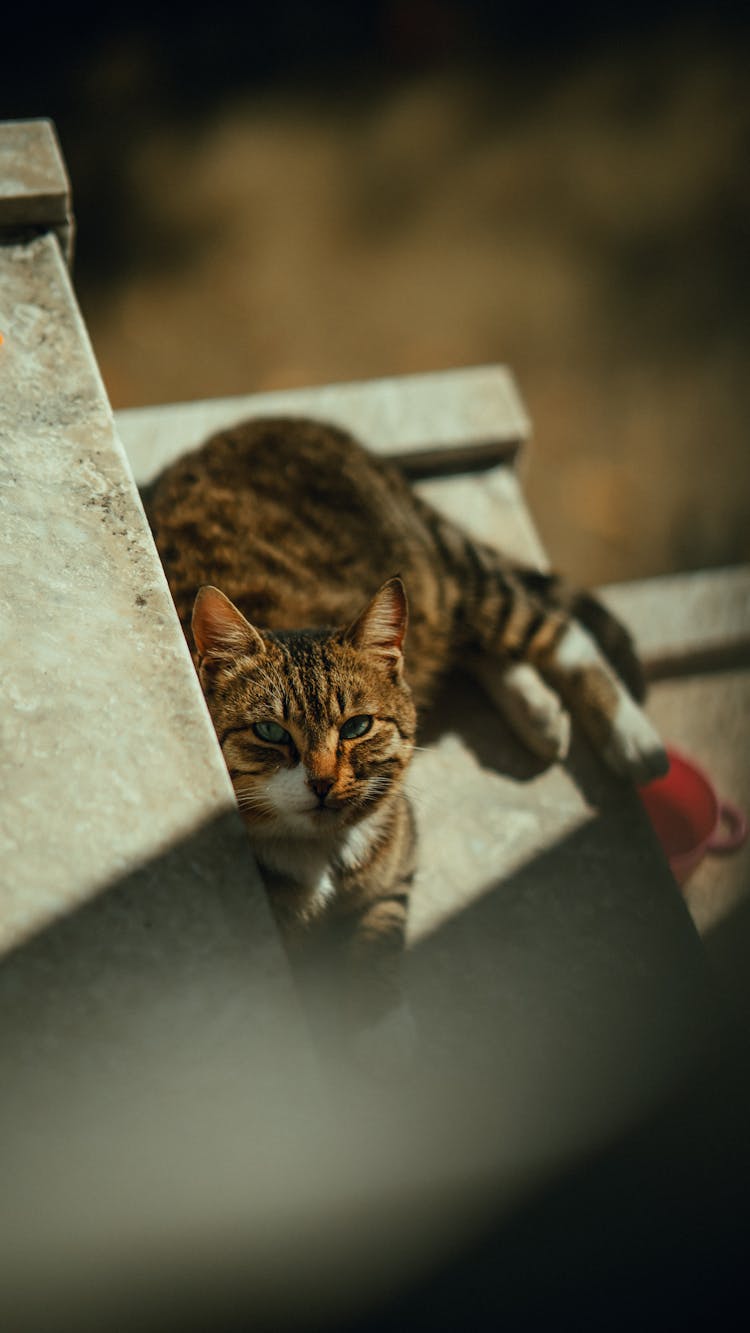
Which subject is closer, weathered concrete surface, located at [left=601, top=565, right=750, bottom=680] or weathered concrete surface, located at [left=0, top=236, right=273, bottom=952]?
weathered concrete surface, located at [left=0, top=236, right=273, bottom=952]

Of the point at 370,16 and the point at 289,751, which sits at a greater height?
the point at 370,16

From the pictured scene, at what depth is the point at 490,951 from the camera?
216cm

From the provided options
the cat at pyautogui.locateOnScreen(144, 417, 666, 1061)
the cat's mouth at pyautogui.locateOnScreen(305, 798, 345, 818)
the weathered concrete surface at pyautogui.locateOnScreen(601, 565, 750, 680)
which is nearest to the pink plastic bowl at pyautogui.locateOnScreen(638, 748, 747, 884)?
the cat at pyautogui.locateOnScreen(144, 417, 666, 1061)

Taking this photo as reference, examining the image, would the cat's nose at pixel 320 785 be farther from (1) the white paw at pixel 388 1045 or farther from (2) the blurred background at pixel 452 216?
(2) the blurred background at pixel 452 216

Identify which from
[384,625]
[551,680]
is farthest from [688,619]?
[384,625]

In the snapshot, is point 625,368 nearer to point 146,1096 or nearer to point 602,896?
point 602,896

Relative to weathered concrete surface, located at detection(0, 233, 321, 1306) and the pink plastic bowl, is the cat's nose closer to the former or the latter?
weathered concrete surface, located at detection(0, 233, 321, 1306)

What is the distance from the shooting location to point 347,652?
1.84 m

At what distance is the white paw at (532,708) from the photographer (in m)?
2.42

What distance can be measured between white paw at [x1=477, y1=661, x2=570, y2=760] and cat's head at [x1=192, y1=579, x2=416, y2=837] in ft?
2.15

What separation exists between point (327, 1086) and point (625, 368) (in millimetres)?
3311

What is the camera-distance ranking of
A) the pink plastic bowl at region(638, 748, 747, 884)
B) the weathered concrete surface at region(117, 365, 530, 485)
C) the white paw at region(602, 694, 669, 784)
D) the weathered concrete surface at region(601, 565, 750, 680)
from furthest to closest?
the weathered concrete surface at region(601, 565, 750, 680)
the weathered concrete surface at region(117, 365, 530, 485)
the pink plastic bowl at region(638, 748, 747, 884)
the white paw at region(602, 694, 669, 784)

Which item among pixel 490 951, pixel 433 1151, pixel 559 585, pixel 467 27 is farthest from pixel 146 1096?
pixel 467 27

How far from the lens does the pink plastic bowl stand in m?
2.65
